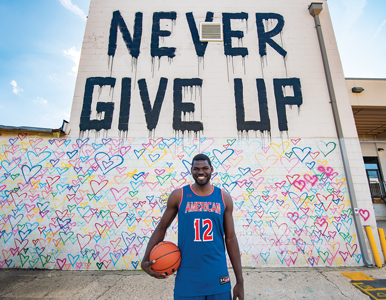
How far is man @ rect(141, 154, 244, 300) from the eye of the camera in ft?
5.40

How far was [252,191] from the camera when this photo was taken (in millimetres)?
4398

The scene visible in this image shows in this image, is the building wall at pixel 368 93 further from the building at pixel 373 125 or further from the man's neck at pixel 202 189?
the man's neck at pixel 202 189

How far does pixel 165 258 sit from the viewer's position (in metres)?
1.81

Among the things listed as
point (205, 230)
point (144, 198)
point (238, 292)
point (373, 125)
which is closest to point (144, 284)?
point (144, 198)

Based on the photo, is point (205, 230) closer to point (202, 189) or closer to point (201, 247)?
point (201, 247)

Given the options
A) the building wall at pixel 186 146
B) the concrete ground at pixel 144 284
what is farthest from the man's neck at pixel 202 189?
the building wall at pixel 186 146

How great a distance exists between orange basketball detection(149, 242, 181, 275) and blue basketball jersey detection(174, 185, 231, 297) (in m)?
0.06

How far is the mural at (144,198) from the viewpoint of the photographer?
4.08m

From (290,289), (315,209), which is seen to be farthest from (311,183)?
(290,289)

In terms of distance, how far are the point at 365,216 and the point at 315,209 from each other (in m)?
1.08

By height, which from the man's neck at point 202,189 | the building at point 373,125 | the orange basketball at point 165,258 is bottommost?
the orange basketball at point 165,258

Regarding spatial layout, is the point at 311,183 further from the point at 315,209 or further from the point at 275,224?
the point at 275,224

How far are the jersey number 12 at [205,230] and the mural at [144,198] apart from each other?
2.52m

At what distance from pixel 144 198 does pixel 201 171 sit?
2.77 meters
